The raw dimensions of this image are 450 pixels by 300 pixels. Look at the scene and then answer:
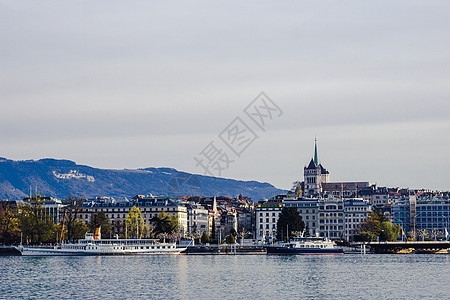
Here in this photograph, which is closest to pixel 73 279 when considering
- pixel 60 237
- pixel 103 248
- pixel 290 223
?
pixel 103 248

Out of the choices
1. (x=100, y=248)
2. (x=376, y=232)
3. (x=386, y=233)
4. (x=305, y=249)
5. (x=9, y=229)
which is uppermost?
(x=9, y=229)

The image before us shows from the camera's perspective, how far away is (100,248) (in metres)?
156

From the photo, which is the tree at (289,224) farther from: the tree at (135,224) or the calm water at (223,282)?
the calm water at (223,282)

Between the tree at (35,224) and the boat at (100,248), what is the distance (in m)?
2.98

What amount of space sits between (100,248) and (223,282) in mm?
78963

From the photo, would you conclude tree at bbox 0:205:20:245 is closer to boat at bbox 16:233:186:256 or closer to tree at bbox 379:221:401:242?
boat at bbox 16:233:186:256

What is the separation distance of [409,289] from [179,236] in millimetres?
120544

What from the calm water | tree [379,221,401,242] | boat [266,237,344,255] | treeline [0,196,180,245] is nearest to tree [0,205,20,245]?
treeline [0,196,180,245]

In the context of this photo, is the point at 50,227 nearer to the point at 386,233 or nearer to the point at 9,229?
the point at 9,229

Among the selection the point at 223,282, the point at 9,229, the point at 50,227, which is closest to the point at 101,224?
the point at 50,227

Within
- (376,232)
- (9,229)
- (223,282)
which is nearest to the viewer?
(223,282)

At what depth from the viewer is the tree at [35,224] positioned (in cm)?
15575

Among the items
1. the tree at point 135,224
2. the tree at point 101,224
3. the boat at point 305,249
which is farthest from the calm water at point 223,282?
the tree at point 101,224

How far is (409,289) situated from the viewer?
73.8 meters
